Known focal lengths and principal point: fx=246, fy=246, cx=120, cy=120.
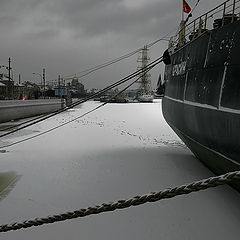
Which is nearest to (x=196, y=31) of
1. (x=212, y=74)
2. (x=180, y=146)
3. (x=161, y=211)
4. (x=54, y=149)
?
(x=212, y=74)

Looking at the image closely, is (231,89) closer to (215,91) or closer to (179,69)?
(215,91)

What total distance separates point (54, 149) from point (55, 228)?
19.6 ft

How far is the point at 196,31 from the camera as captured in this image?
259 inches

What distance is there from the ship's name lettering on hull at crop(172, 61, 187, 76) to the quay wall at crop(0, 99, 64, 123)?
1568cm

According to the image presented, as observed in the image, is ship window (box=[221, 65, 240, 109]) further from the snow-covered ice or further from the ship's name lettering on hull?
the ship's name lettering on hull

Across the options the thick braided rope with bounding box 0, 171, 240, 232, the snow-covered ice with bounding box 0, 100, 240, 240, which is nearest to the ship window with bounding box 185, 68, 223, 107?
the snow-covered ice with bounding box 0, 100, 240, 240

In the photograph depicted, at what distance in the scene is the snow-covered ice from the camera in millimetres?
4043

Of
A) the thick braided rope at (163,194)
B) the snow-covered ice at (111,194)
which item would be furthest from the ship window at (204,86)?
the thick braided rope at (163,194)

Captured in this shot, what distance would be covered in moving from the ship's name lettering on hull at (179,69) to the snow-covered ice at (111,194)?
2834 millimetres

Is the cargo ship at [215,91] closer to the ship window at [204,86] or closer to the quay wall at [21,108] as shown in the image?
the ship window at [204,86]

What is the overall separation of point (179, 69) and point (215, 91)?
280cm

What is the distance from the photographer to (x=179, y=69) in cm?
712

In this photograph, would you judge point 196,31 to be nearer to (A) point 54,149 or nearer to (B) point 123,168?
(B) point 123,168

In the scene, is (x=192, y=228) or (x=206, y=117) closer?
(x=192, y=228)
